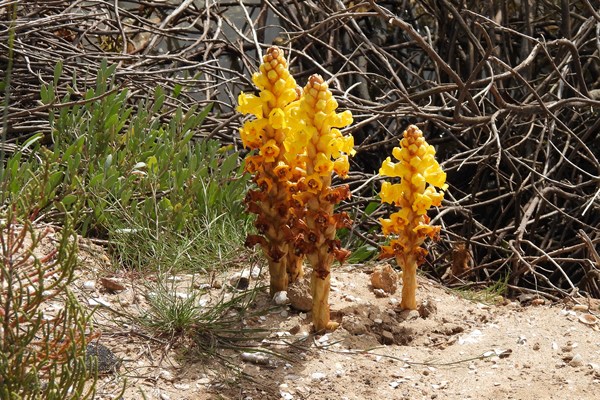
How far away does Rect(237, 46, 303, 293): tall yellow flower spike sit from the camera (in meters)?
3.45

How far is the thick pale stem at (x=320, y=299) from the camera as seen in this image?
3.49m

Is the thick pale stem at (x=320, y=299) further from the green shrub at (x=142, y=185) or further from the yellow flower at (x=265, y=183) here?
the green shrub at (x=142, y=185)

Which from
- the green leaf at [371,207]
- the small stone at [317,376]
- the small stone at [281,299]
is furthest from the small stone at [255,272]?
the green leaf at [371,207]

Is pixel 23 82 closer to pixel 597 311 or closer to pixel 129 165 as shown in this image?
pixel 129 165

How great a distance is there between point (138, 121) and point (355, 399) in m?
1.96

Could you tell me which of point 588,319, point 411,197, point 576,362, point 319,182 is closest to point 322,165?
point 319,182

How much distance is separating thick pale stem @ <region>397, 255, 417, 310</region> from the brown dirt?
4cm

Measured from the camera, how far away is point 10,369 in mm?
2582

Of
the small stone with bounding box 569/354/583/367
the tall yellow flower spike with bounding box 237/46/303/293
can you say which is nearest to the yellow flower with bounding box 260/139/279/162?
the tall yellow flower spike with bounding box 237/46/303/293

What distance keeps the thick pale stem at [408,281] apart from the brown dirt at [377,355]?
0.13 feet

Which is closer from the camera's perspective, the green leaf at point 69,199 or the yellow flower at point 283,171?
the yellow flower at point 283,171

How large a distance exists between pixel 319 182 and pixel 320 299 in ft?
1.38

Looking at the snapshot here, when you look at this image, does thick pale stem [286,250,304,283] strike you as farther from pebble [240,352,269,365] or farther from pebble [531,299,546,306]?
pebble [531,299,546,306]

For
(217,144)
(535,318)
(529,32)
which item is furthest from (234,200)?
(529,32)
